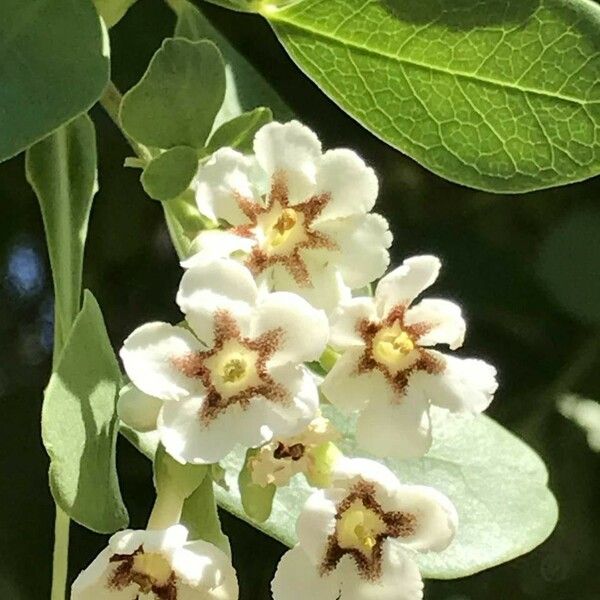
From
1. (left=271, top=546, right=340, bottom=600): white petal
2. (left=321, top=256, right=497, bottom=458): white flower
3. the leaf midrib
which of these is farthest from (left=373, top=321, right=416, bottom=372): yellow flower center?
the leaf midrib

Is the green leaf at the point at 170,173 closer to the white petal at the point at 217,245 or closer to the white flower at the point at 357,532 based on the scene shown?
the white petal at the point at 217,245

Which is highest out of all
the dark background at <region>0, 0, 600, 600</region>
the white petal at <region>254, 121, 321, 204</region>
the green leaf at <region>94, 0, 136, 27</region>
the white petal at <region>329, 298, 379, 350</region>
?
the white petal at <region>254, 121, 321, 204</region>

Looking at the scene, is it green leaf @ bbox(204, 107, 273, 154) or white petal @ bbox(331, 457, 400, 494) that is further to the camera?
green leaf @ bbox(204, 107, 273, 154)

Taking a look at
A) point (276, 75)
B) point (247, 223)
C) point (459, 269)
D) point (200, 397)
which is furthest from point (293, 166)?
point (459, 269)

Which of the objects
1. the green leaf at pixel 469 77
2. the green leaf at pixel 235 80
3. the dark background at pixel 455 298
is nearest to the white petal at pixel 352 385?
the green leaf at pixel 469 77

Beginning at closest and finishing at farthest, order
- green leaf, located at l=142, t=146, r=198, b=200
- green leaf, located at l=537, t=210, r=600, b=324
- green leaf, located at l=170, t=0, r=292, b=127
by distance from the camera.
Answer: green leaf, located at l=142, t=146, r=198, b=200 → green leaf, located at l=170, t=0, r=292, b=127 → green leaf, located at l=537, t=210, r=600, b=324

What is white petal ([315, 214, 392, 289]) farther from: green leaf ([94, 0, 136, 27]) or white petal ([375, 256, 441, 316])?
green leaf ([94, 0, 136, 27])
